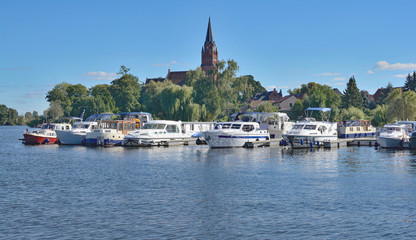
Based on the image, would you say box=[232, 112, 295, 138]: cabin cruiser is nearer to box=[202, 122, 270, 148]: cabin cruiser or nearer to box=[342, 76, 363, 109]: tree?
box=[202, 122, 270, 148]: cabin cruiser

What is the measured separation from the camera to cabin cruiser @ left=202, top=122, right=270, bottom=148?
56844 mm

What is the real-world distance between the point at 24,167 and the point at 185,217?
940 inches

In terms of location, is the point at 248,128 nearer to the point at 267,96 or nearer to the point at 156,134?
the point at 156,134

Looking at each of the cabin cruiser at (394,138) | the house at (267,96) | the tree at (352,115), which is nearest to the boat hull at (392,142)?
the cabin cruiser at (394,138)

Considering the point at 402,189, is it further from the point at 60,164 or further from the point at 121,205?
the point at 60,164

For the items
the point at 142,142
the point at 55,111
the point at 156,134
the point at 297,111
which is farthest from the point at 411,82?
the point at 55,111

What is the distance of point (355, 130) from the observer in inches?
2916

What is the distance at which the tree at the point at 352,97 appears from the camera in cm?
13162

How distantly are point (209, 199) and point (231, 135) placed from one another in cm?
3169

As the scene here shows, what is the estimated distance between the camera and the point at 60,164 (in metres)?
42.0

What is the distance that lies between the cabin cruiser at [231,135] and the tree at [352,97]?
79.9m

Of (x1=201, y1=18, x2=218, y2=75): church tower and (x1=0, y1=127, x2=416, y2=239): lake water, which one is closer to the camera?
(x1=0, y1=127, x2=416, y2=239): lake water

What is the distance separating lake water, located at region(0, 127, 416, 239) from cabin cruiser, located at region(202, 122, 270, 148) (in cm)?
1354

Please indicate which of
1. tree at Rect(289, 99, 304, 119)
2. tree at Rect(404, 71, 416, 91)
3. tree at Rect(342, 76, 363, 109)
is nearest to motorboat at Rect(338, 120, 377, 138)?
tree at Rect(289, 99, 304, 119)
